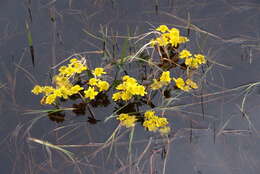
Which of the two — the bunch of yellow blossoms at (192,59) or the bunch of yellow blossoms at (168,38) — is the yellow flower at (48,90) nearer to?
the bunch of yellow blossoms at (168,38)

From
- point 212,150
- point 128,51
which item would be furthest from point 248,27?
point 212,150

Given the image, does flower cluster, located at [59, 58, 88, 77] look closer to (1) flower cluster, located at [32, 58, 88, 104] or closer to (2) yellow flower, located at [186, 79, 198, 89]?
(1) flower cluster, located at [32, 58, 88, 104]

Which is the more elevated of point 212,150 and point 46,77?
point 46,77

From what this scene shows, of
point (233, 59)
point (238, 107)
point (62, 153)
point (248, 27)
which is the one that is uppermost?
point (248, 27)

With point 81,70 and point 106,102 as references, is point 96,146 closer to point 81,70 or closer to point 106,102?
point 106,102

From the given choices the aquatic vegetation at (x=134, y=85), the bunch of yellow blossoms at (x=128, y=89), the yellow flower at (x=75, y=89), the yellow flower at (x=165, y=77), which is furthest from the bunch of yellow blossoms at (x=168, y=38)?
the yellow flower at (x=75, y=89)

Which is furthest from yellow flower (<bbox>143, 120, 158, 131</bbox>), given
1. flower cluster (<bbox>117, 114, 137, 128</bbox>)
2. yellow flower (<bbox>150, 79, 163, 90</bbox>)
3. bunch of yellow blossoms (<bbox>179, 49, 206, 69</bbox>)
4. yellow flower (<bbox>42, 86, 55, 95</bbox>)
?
yellow flower (<bbox>42, 86, 55, 95</bbox>)
